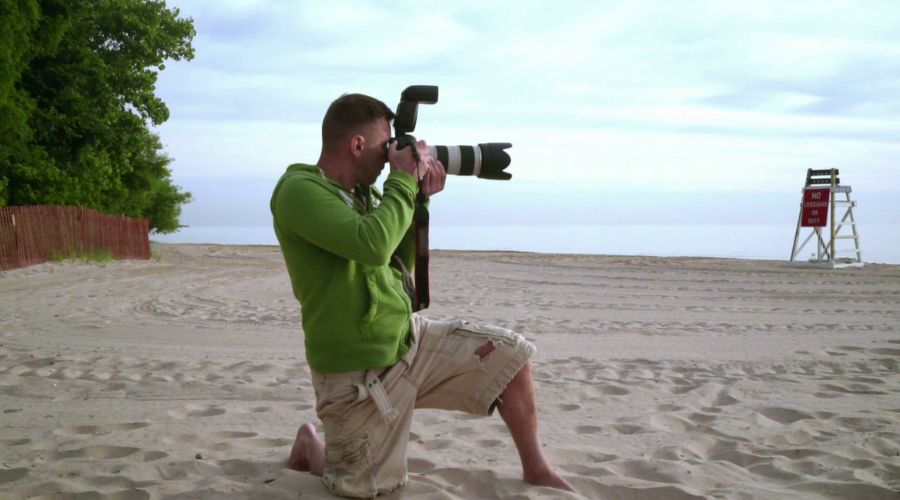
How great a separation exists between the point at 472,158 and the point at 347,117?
0.49 meters

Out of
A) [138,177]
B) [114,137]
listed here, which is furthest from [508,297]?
[138,177]

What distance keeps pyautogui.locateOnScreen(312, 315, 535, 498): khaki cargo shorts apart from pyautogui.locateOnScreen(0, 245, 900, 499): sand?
140 millimetres

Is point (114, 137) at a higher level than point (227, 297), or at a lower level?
higher

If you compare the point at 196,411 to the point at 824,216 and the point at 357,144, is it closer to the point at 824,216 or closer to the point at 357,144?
the point at 357,144

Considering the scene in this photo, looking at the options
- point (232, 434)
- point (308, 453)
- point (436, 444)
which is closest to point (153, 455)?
point (232, 434)

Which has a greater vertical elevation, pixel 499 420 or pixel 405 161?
pixel 405 161

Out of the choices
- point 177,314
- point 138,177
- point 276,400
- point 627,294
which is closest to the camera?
point 276,400

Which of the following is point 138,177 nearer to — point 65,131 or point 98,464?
point 65,131

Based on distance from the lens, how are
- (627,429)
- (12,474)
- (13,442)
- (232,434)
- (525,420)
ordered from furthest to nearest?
(627,429) → (232,434) → (13,442) → (12,474) → (525,420)

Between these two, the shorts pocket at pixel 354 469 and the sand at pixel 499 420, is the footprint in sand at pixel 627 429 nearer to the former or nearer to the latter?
the sand at pixel 499 420

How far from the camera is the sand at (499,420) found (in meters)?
2.65

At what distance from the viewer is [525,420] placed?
2.58m

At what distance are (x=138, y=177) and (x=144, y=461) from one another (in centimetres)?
2821

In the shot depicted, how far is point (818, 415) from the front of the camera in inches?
141
